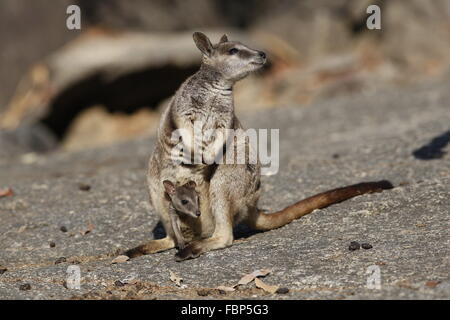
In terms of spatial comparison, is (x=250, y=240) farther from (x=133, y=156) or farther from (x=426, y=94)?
(x=426, y=94)

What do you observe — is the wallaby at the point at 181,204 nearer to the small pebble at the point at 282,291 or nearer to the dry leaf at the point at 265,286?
the dry leaf at the point at 265,286

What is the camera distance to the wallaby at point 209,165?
6141 millimetres

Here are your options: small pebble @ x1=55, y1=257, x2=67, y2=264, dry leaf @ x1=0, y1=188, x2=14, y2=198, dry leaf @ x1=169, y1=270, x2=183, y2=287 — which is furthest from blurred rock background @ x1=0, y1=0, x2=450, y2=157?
dry leaf @ x1=169, y1=270, x2=183, y2=287

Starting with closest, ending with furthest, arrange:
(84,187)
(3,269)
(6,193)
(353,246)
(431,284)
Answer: (431,284), (353,246), (3,269), (6,193), (84,187)

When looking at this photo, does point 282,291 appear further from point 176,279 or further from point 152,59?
point 152,59

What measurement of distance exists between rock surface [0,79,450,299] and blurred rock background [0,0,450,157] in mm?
5734

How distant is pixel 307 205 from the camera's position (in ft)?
22.4

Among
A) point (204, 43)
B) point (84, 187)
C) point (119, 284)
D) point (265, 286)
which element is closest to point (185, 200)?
point (119, 284)

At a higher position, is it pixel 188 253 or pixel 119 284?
pixel 188 253

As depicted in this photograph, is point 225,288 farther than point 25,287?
No

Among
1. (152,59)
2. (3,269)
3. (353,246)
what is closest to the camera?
(353,246)

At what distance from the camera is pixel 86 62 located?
16828 millimetres

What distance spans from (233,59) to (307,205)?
1497mm

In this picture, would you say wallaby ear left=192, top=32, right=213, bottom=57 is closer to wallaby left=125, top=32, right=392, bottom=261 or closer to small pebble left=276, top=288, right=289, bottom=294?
wallaby left=125, top=32, right=392, bottom=261
